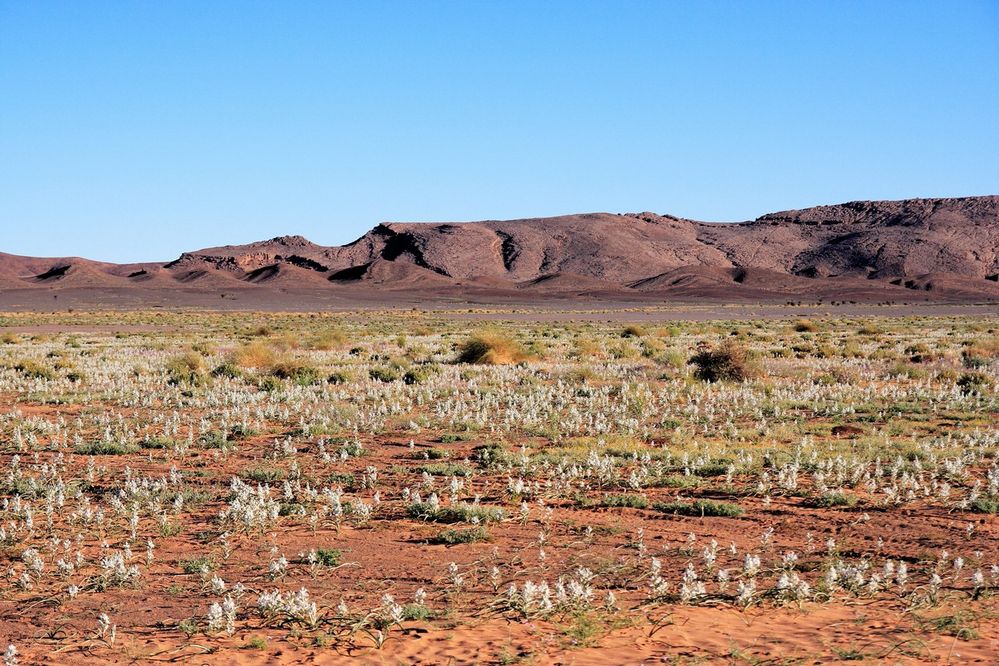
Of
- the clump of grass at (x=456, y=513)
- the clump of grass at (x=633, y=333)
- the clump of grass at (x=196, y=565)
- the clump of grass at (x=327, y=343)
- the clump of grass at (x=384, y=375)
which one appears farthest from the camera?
the clump of grass at (x=633, y=333)

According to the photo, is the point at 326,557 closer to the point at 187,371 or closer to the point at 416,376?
the point at 416,376

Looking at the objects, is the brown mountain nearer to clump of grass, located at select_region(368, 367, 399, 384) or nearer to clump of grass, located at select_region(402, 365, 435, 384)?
clump of grass, located at select_region(368, 367, 399, 384)

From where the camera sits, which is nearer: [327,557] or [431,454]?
[327,557]

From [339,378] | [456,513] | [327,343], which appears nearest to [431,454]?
[456,513]

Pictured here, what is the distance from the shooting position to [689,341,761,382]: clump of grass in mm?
18031

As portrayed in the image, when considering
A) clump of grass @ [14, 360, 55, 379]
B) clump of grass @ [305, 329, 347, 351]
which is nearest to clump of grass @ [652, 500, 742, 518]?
clump of grass @ [14, 360, 55, 379]

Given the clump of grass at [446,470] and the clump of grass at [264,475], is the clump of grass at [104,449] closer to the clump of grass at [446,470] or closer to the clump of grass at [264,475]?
the clump of grass at [264,475]

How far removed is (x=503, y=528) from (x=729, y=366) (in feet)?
38.7

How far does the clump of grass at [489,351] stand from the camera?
2231cm

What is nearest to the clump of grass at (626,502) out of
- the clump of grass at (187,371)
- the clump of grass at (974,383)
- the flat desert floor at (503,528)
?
the flat desert floor at (503,528)

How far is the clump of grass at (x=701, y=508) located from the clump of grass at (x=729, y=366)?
33.5 feet

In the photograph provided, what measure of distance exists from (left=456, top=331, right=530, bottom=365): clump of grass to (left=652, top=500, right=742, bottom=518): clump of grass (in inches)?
563

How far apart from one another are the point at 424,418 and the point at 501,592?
23.8 ft

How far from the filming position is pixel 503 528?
7.26 metres
